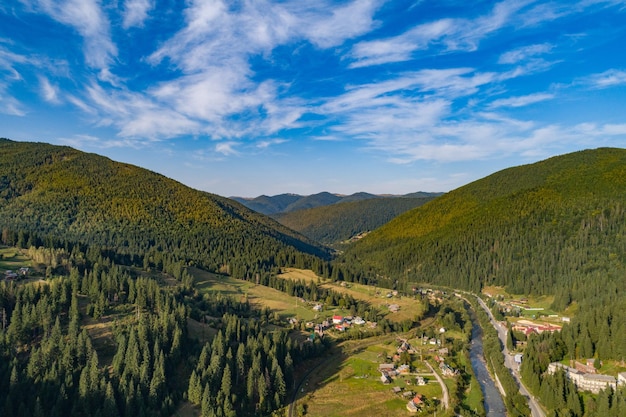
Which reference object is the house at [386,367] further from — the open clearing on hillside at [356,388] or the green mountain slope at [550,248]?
the green mountain slope at [550,248]

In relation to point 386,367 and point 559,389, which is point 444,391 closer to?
point 386,367

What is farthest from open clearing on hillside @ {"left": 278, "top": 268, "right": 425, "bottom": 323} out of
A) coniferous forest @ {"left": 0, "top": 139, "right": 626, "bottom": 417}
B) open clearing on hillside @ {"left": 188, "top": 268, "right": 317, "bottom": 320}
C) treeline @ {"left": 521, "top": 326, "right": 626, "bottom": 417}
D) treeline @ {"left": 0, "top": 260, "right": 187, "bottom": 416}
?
treeline @ {"left": 0, "top": 260, "right": 187, "bottom": 416}

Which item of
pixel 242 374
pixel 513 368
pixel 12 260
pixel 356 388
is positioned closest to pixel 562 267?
pixel 513 368

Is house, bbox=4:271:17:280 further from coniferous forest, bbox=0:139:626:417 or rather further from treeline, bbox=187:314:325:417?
treeline, bbox=187:314:325:417

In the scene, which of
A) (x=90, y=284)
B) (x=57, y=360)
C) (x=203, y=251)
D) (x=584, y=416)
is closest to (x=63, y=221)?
(x=203, y=251)

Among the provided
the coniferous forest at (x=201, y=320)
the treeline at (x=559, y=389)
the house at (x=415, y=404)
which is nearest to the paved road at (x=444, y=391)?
the house at (x=415, y=404)

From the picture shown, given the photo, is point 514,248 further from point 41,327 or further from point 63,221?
point 63,221
